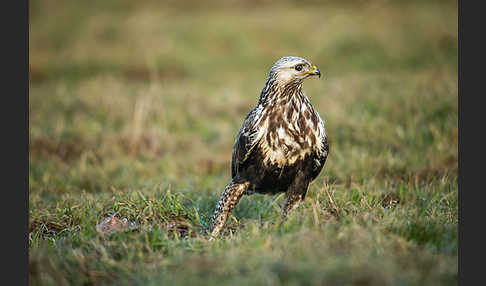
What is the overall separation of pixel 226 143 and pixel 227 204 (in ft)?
→ 13.4

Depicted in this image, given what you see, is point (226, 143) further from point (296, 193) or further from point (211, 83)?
point (211, 83)

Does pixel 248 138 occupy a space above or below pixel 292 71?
below

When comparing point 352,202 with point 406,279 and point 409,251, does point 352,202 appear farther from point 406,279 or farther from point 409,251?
point 406,279

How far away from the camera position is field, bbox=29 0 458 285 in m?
2.92

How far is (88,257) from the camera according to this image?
3.18m

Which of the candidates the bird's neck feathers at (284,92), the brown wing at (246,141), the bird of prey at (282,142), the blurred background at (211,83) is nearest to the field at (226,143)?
the blurred background at (211,83)

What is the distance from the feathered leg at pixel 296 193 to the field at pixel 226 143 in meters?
0.13

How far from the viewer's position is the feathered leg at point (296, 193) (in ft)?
13.0

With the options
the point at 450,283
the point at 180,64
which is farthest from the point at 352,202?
the point at 180,64

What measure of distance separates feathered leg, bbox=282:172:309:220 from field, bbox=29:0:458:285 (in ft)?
0.42

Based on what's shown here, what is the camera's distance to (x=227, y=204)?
13.2 ft

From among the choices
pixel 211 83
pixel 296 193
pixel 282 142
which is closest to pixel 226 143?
pixel 296 193

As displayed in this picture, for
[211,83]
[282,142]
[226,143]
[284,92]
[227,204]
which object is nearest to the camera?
[282,142]

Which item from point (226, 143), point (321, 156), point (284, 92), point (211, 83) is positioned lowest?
point (226, 143)
